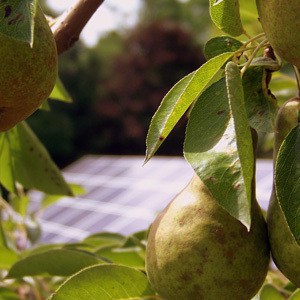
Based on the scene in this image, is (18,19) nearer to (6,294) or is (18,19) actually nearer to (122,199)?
(6,294)

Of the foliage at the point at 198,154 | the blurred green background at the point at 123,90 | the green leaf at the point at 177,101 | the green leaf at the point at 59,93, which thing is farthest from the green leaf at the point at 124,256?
the blurred green background at the point at 123,90

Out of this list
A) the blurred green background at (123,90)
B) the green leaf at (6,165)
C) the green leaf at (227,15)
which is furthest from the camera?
the blurred green background at (123,90)

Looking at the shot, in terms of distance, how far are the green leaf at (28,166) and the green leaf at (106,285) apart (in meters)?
0.27

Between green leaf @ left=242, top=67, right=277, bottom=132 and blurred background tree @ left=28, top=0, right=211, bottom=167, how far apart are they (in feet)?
37.2

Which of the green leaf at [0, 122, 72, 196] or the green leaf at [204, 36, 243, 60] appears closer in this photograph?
the green leaf at [204, 36, 243, 60]

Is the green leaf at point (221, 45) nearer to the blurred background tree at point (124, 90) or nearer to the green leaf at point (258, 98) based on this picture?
the green leaf at point (258, 98)

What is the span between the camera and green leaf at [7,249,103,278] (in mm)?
843

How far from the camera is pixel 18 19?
0.48 meters

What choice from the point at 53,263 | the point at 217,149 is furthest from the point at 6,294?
the point at 217,149

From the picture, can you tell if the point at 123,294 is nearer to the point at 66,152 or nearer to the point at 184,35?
the point at 66,152

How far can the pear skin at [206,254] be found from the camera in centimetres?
60

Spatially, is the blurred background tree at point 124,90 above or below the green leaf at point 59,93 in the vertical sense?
below

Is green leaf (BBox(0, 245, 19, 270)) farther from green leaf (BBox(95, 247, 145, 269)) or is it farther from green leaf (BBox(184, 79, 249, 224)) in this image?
green leaf (BBox(184, 79, 249, 224))

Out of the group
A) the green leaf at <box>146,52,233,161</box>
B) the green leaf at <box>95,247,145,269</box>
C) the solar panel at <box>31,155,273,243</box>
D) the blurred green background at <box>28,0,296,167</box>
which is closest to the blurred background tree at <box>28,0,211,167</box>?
the blurred green background at <box>28,0,296,167</box>
